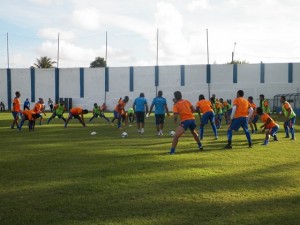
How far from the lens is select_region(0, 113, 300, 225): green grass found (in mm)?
5094

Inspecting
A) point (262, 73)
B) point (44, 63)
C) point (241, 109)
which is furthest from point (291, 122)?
point (44, 63)

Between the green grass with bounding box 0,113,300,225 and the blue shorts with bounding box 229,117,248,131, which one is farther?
the blue shorts with bounding box 229,117,248,131

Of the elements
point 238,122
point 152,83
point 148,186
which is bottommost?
point 148,186

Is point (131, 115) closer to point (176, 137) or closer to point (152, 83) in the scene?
point (176, 137)

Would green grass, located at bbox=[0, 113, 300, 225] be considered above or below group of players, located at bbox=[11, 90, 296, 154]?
below

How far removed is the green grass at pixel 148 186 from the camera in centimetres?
509

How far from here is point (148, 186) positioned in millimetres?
6691

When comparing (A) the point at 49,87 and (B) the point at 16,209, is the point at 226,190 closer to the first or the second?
(B) the point at 16,209

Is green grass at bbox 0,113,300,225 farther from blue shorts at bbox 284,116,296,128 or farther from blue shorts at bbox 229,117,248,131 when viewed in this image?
blue shorts at bbox 284,116,296,128

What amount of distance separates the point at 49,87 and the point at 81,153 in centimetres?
3605

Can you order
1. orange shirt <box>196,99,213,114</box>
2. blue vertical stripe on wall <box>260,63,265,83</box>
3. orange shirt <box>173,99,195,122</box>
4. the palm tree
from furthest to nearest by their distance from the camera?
the palm tree → blue vertical stripe on wall <box>260,63,265,83</box> → orange shirt <box>196,99,213,114</box> → orange shirt <box>173,99,195,122</box>

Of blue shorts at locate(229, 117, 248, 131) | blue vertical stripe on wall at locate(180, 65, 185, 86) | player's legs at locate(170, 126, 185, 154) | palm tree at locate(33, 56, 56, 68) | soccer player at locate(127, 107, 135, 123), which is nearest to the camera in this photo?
player's legs at locate(170, 126, 185, 154)

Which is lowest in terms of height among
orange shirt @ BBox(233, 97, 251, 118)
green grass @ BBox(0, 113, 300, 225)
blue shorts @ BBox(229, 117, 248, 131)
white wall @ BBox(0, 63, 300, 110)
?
green grass @ BBox(0, 113, 300, 225)

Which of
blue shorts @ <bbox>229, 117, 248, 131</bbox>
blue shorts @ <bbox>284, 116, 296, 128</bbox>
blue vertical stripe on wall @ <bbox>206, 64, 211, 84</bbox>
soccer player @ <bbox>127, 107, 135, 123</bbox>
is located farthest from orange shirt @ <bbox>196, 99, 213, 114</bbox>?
blue vertical stripe on wall @ <bbox>206, 64, 211, 84</bbox>
